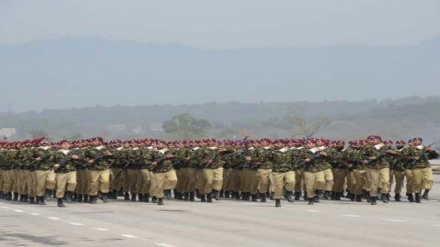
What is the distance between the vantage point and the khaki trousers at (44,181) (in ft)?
112

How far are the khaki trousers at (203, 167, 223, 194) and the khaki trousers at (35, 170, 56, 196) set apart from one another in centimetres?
395

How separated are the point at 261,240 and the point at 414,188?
13043mm

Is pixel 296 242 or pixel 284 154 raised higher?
pixel 284 154

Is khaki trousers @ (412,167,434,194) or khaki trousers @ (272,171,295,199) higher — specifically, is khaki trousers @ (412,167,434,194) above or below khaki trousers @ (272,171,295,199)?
above

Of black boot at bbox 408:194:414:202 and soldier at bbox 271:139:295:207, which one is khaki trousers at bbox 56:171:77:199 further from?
black boot at bbox 408:194:414:202

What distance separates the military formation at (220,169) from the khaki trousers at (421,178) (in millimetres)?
26

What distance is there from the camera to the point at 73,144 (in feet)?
118

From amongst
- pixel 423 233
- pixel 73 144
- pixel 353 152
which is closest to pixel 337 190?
pixel 353 152

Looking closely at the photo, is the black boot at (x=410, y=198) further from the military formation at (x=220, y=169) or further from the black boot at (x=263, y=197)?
the black boot at (x=263, y=197)

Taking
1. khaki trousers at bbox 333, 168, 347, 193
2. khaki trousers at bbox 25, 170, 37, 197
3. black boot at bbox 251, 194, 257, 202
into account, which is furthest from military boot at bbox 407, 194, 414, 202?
khaki trousers at bbox 25, 170, 37, 197

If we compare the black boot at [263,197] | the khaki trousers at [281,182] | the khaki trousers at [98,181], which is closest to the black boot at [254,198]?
the black boot at [263,197]

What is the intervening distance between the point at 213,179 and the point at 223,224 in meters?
9.79

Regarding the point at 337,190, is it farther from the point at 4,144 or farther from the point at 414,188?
the point at 4,144

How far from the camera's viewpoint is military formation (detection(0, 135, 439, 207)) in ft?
108
